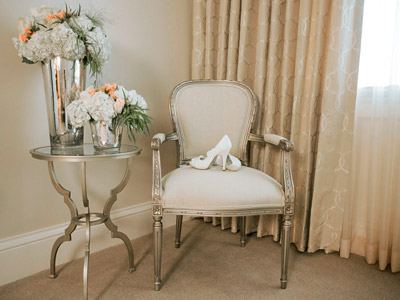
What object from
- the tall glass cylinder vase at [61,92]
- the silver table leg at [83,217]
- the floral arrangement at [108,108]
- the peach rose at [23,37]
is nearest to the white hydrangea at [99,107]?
the floral arrangement at [108,108]

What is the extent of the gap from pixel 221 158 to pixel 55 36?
978 millimetres

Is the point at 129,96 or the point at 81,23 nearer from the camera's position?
the point at 81,23

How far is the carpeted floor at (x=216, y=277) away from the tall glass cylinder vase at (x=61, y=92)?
0.71m

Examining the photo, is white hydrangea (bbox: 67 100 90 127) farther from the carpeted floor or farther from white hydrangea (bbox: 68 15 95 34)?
the carpeted floor

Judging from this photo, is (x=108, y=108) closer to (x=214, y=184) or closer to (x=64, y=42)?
(x=64, y=42)

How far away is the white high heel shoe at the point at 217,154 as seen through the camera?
1695 mm

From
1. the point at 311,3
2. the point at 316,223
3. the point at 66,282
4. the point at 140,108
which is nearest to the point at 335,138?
the point at 316,223

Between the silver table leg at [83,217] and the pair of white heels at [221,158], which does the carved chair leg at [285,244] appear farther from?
the silver table leg at [83,217]

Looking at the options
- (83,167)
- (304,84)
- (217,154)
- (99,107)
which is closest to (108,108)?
(99,107)

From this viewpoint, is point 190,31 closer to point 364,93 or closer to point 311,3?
point 311,3

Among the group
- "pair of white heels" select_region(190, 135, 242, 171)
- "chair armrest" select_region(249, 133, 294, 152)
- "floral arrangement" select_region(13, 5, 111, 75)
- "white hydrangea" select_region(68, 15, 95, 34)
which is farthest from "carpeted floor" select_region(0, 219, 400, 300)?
"white hydrangea" select_region(68, 15, 95, 34)

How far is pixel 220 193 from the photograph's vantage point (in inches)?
59.9

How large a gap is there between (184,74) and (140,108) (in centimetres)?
101

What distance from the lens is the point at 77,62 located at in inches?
60.8
